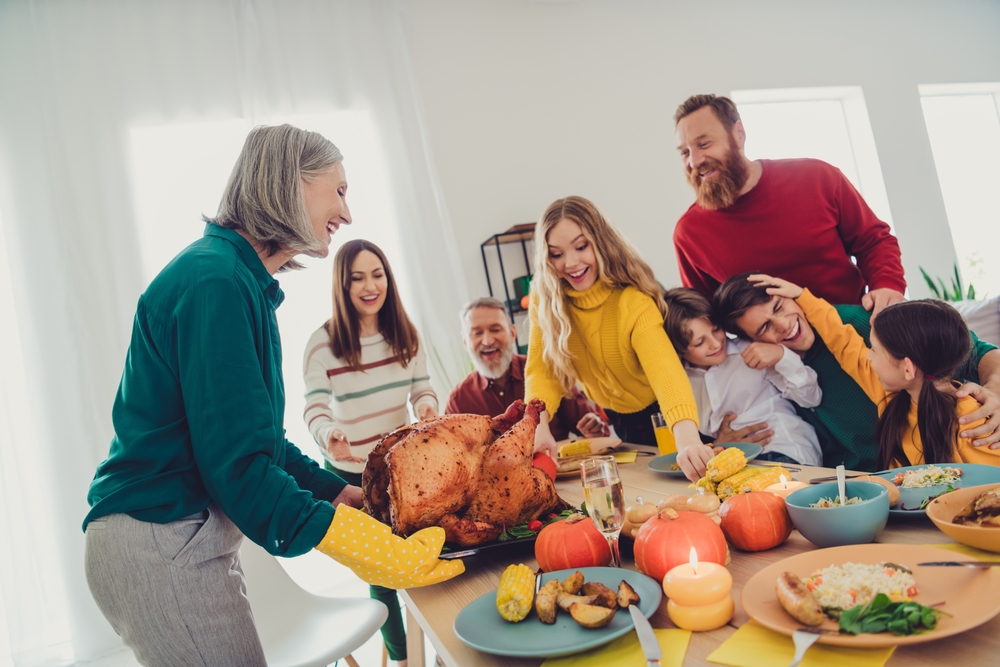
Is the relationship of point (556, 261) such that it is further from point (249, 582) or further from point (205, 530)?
point (249, 582)

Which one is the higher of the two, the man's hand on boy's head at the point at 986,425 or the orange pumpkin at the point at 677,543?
the orange pumpkin at the point at 677,543

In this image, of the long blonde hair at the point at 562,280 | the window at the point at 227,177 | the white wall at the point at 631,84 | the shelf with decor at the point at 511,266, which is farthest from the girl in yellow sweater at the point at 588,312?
the white wall at the point at 631,84

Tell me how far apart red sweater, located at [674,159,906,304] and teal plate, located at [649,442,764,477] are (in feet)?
3.18

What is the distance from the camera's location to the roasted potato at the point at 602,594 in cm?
81

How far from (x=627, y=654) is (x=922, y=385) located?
1.20 metres

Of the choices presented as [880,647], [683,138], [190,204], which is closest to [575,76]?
[683,138]

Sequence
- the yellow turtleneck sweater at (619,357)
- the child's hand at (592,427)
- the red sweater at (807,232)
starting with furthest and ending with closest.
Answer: the child's hand at (592,427) < the red sweater at (807,232) < the yellow turtleneck sweater at (619,357)

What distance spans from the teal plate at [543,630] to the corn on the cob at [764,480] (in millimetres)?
363

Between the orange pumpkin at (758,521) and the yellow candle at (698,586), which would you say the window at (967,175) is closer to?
the orange pumpkin at (758,521)

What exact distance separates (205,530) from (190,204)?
3.00 metres

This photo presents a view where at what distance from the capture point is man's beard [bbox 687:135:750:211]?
8.01ft

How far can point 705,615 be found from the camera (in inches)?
29.9

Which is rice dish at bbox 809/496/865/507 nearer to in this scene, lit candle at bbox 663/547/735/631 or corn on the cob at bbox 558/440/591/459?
lit candle at bbox 663/547/735/631

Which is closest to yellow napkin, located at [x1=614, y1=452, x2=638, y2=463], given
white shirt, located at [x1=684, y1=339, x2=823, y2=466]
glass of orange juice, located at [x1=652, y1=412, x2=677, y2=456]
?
glass of orange juice, located at [x1=652, y1=412, x2=677, y2=456]
